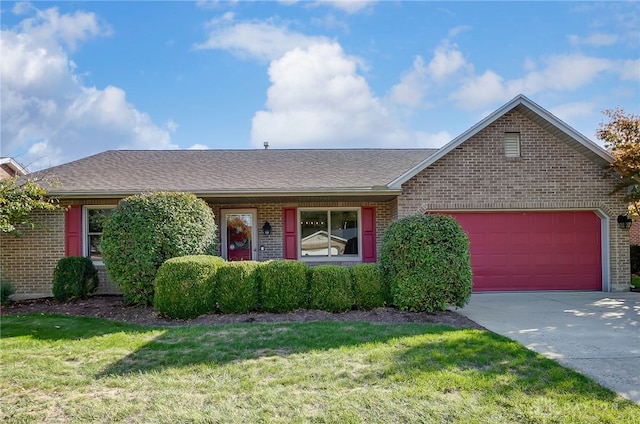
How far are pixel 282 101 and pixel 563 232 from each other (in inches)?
386

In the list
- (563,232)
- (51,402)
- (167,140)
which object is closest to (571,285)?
(563,232)

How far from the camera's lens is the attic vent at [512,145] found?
10031 mm

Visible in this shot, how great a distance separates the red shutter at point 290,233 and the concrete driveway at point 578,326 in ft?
16.2

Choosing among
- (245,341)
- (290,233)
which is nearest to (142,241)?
(245,341)

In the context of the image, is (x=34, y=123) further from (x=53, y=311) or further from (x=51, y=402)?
(x=51, y=402)

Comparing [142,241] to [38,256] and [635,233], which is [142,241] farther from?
[635,233]

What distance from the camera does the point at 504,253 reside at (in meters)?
10.4

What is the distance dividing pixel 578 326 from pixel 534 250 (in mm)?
4226

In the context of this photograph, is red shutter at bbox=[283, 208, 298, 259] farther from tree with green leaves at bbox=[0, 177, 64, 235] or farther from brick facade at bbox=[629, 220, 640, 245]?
brick facade at bbox=[629, 220, 640, 245]

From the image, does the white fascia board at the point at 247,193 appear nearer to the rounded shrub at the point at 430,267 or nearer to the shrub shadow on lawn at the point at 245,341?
the rounded shrub at the point at 430,267

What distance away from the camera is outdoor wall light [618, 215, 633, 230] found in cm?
1004

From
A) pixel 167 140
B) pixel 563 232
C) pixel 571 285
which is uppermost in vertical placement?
pixel 167 140

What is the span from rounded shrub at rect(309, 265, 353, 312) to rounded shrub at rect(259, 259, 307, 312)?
20 centimetres

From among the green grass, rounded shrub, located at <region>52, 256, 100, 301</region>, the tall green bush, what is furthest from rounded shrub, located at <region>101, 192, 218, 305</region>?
the tall green bush
